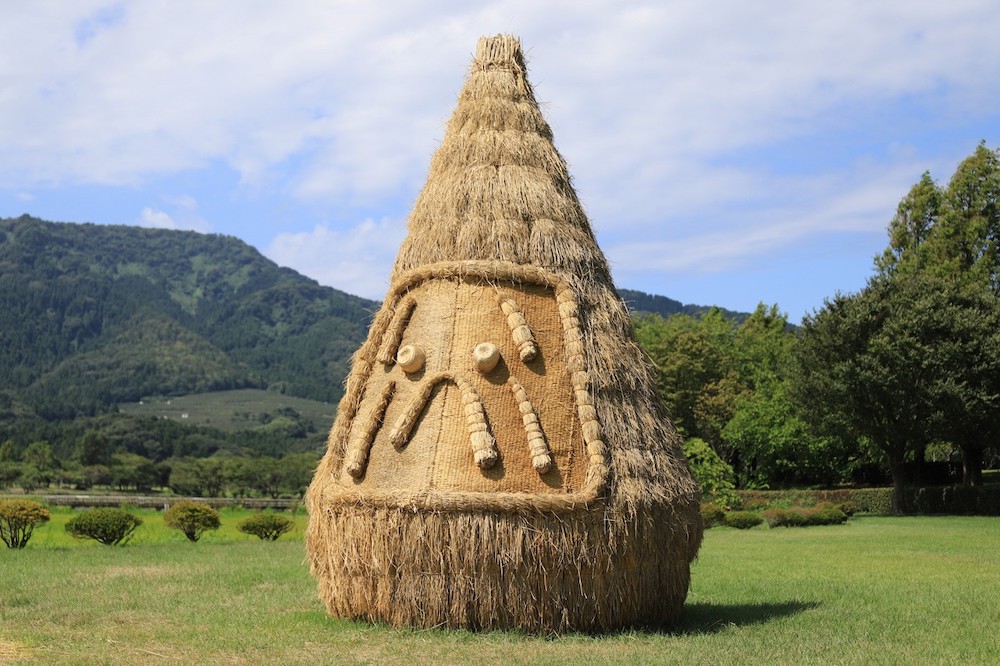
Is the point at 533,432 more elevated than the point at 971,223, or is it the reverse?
the point at 971,223

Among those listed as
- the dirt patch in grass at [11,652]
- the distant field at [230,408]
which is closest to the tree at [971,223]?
the dirt patch in grass at [11,652]

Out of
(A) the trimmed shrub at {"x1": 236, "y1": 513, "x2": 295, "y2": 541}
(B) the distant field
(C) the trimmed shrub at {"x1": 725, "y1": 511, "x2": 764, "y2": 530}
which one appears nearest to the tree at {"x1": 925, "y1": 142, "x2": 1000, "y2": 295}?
(C) the trimmed shrub at {"x1": 725, "y1": 511, "x2": 764, "y2": 530}

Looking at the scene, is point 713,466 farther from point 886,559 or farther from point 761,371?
point 886,559

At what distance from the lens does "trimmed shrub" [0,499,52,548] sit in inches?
894

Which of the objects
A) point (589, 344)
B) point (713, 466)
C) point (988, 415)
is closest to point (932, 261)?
point (988, 415)

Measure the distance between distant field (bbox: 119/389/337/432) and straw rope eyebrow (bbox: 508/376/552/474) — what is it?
129692mm

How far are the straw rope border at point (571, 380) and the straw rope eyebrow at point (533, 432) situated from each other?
14.3 inches

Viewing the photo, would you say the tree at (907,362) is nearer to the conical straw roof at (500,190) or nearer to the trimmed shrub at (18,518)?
the conical straw roof at (500,190)

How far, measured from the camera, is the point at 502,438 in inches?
431

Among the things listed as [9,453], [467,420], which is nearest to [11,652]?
[467,420]

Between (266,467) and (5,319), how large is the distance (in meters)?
155

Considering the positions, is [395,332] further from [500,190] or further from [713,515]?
[713,515]

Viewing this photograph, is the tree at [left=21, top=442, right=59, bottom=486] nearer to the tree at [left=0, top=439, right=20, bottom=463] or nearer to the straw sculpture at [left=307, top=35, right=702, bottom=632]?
the tree at [left=0, top=439, right=20, bottom=463]

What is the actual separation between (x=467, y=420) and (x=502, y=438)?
425mm
